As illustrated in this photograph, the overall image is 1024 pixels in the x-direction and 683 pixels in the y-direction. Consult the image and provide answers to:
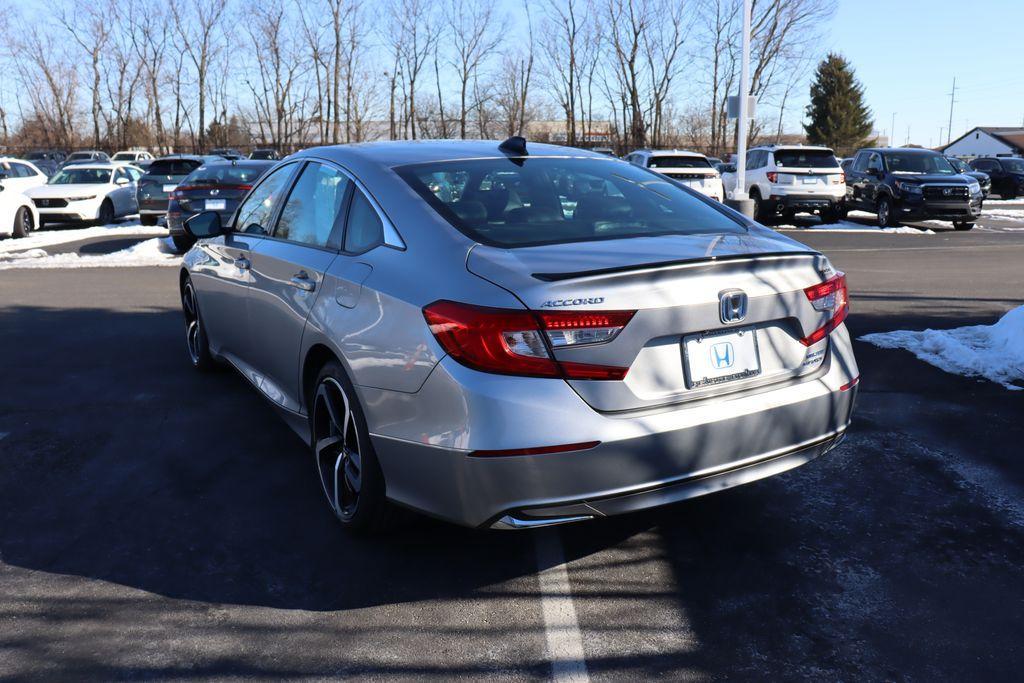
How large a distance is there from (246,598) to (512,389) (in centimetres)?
128

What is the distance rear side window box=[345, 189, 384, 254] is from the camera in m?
3.50

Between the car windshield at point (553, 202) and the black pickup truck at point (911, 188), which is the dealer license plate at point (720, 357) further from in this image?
the black pickup truck at point (911, 188)

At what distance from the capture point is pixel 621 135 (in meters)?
53.5

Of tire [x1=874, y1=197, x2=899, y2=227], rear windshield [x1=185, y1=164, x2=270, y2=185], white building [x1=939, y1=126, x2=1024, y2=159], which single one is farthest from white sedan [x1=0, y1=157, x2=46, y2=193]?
white building [x1=939, y1=126, x2=1024, y2=159]

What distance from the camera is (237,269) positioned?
491 cm

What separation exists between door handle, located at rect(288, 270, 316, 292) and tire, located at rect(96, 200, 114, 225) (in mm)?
17869

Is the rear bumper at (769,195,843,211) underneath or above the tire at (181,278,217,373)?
above

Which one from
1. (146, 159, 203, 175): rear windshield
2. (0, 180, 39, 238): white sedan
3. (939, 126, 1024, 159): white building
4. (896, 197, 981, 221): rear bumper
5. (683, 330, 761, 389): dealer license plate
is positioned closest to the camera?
(683, 330, 761, 389): dealer license plate

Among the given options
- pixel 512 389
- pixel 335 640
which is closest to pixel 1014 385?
pixel 512 389

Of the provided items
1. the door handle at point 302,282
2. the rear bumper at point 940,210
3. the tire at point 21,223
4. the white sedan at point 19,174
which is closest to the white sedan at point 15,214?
the tire at point 21,223

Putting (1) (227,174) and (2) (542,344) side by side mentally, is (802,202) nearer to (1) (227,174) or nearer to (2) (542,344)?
(1) (227,174)

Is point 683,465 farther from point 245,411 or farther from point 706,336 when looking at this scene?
point 245,411

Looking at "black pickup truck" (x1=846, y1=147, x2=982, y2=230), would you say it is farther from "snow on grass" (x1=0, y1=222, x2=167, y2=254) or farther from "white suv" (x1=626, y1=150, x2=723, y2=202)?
"snow on grass" (x1=0, y1=222, x2=167, y2=254)

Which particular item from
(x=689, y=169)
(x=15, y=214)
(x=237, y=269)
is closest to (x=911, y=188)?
(x=689, y=169)
